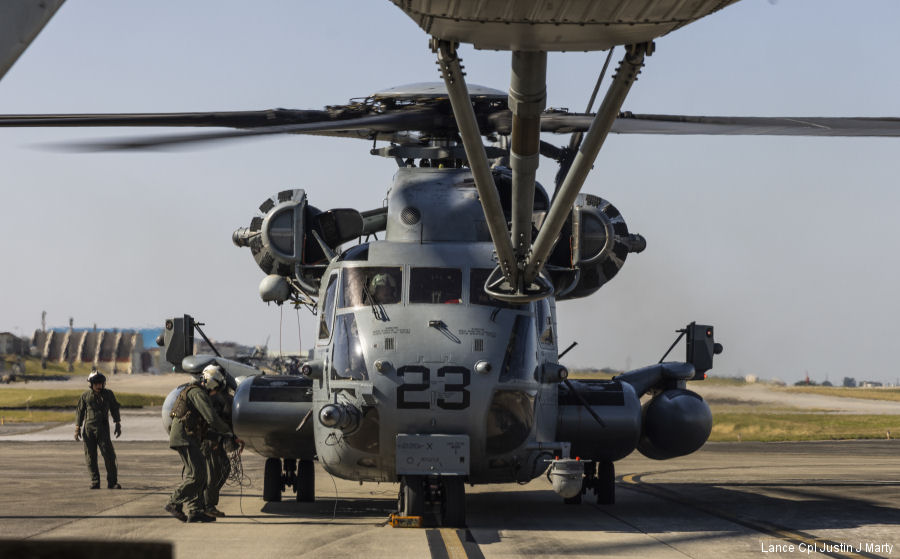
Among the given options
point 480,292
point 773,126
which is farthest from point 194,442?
point 773,126

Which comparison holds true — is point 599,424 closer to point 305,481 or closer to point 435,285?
point 435,285

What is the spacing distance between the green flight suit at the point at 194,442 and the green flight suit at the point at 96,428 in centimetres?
409

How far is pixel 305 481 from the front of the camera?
14938 mm

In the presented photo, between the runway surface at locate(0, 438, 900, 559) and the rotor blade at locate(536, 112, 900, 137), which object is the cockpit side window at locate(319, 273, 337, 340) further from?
the rotor blade at locate(536, 112, 900, 137)

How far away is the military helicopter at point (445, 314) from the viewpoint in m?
9.82

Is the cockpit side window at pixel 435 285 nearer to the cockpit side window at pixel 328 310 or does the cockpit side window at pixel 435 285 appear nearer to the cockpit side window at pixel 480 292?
the cockpit side window at pixel 480 292

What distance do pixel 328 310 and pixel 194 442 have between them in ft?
7.47

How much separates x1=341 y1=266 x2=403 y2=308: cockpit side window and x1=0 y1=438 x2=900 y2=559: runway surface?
2.61 metres

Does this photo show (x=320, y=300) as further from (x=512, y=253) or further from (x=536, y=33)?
(x=536, y=33)

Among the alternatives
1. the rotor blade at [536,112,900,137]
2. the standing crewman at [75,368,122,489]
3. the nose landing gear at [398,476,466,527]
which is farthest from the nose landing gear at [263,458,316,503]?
the rotor blade at [536,112,900,137]

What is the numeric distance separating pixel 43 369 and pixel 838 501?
107m

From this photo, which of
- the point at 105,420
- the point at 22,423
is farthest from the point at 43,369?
the point at 105,420

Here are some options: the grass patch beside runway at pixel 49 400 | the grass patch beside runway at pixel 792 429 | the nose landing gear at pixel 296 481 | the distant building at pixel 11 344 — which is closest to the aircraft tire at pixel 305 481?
the nose landing gear at pixel 296 481

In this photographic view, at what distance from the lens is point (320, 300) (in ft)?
46.2
